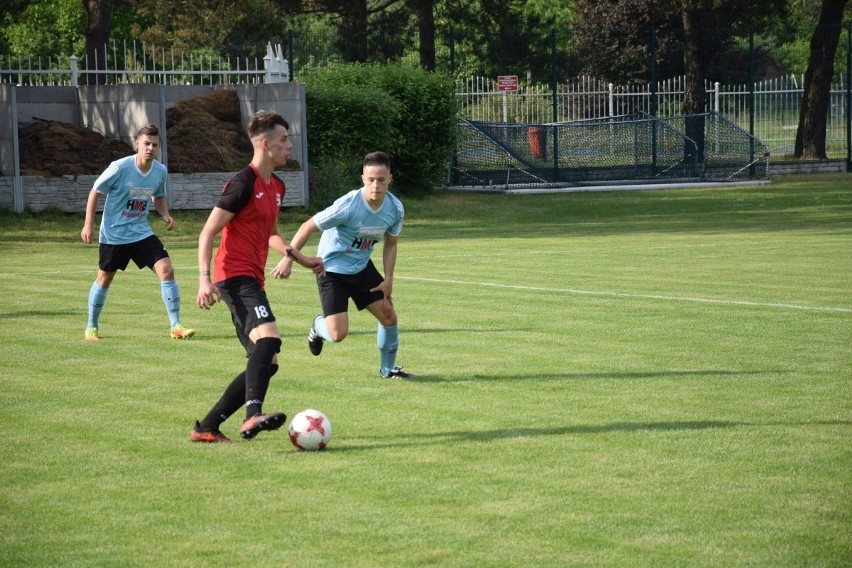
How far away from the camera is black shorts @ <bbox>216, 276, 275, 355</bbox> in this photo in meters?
7.79

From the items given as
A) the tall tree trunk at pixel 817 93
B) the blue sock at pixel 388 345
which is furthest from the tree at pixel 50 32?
the blue sock at pixel 388 345

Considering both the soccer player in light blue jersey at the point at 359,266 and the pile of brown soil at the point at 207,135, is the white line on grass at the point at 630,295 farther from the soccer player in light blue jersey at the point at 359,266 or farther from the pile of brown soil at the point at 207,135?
the pile of brown soil at the point at 207,135

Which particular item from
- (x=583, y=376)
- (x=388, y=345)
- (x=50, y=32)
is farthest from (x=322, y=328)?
(x=50, y=32)

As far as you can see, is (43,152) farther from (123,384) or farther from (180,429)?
(180,429)

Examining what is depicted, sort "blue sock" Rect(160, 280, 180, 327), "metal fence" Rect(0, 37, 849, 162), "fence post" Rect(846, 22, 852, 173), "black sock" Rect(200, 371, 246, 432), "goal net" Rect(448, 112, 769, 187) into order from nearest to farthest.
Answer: "black sock" Rect(200, 371, 246, 432), "blue sock" Rect(160, 280, 180, 327), "goal net" Rect(448, 112, 769, 187), "metal fence" Rect(0, 37, 849, 162), "fence post" Rect(846, 22, 852, 173)

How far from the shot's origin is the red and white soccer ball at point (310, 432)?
751cm

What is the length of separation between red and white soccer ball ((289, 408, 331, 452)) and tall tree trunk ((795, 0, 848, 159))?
36329 mm

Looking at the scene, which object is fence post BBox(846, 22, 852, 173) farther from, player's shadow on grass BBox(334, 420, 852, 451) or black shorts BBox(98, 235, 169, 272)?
player's shadow on grass BBox(334, 420, 852, 451)

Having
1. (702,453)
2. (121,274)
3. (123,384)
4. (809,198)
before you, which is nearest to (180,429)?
(123,384)

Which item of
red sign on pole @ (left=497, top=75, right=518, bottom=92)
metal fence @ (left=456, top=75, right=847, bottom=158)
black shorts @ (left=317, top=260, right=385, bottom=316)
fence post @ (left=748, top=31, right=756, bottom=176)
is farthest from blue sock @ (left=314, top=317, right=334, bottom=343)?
fence post @ (left=748, top=31, right=756, bottom=176)

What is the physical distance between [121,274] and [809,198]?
61.8 feet

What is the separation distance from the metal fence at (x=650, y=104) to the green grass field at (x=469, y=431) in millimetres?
20711

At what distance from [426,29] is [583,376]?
31765mm

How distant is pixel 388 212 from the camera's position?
9.86 metres
